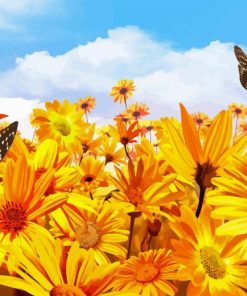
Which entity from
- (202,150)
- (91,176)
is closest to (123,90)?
(91,176)

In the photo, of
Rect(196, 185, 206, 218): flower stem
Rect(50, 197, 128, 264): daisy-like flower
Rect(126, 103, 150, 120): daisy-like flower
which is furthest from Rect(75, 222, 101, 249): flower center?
Rect(126, 103, 150, 120): daisy-like flower

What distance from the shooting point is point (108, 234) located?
46 cm

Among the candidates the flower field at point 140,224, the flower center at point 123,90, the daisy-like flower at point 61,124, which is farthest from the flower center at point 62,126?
the flower center at point 123,90

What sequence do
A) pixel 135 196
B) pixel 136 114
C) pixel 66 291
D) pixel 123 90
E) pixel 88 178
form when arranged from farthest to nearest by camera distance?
pixel 123 90, pixel 136 114, pixel 88 178, pixel 135 196, pixel 66 291

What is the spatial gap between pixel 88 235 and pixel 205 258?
0.13 meters

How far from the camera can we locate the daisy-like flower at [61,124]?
77 centimetres

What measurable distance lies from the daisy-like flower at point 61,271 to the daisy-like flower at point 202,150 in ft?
0.34

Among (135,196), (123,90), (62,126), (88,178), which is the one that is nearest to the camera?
(135,196)

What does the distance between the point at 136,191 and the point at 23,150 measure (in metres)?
0.10

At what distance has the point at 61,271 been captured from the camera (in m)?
0.32

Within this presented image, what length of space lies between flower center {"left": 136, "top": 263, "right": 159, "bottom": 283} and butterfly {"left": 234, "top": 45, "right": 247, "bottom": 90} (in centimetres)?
15

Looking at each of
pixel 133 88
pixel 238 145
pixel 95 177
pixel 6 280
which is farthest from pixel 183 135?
pixel 133 88

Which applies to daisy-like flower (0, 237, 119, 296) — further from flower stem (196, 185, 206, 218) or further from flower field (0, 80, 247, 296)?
flower stem (196, 185, 206, 218)

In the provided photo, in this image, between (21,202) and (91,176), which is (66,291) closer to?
(21,202)
